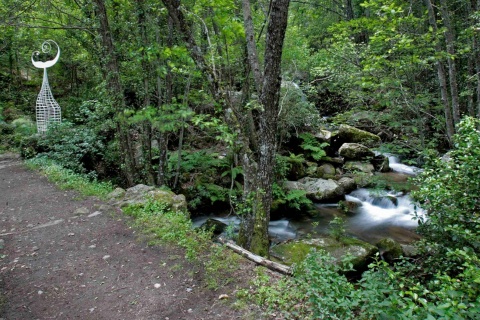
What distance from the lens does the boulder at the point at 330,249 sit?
6.09 metres

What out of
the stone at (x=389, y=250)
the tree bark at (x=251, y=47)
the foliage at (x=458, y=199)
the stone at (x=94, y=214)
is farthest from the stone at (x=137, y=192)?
the foliage at (x=458, y=199)

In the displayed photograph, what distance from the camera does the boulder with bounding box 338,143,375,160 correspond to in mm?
12289

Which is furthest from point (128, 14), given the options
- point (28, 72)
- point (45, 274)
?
point (28, 72)

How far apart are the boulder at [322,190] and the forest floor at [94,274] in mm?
6176

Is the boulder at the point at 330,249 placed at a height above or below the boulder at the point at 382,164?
below

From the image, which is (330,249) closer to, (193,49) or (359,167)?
(193,49)

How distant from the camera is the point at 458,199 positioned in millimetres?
3793

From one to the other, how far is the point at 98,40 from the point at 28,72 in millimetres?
13211

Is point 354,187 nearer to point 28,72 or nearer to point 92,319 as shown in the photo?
point 92,319

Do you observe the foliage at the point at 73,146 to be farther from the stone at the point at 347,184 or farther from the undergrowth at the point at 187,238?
the stone at the point at 347,184

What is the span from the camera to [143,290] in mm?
3863

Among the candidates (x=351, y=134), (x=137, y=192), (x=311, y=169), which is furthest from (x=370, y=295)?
(x=351, y=134)

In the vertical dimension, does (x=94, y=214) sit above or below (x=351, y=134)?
below

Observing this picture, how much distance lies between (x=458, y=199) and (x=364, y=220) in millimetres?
5539
